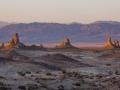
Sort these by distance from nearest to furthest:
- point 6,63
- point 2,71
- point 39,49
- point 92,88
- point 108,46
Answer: point 92,88 → point 2,71 → point 6,63 → point 39,49 → point 108,46

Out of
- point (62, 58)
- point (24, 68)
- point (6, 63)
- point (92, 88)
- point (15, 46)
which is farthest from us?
point (15, 46)

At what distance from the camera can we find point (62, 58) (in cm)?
7331

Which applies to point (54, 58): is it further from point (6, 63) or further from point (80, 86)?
point (80, 86)

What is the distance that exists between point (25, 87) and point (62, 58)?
45696 millimetres

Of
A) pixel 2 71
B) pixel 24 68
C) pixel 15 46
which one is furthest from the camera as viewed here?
pixel 15 46

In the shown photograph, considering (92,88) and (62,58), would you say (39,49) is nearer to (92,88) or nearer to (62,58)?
(62,58)

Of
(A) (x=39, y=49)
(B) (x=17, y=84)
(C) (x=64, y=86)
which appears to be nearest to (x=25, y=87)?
(B) (x=17, y=84)

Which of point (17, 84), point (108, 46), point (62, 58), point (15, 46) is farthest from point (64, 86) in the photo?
point (108, 46)

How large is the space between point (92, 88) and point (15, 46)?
87642mm

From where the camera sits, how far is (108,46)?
139 metres

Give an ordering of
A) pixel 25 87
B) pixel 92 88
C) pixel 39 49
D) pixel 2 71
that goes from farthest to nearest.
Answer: pixel 39 49 → pixel 2 71 → pixel 92 88 → pixel 25 87

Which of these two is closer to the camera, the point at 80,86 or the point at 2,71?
the point at 80,86

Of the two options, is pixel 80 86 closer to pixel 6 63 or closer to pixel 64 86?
pixel 64 86

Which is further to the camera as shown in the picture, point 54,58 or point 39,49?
point 39,49
